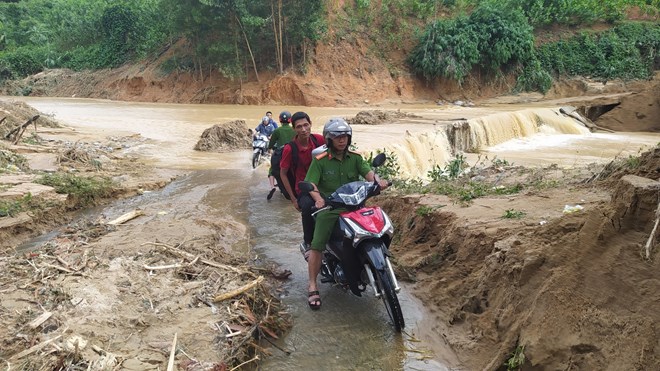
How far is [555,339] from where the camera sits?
3207 millimetres

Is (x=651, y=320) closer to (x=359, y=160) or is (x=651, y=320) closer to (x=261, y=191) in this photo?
(x=359, y=160)

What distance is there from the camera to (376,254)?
13.2ft

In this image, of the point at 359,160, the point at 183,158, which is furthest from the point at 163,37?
the point at 359,160

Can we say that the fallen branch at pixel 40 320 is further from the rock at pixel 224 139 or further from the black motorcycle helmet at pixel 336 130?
the rock at pixel 224 139

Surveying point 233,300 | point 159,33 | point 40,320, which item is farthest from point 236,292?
point 159,33

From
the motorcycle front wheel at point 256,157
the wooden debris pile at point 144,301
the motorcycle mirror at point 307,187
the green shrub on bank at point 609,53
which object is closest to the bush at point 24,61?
the green shrub on bank at point 609,53

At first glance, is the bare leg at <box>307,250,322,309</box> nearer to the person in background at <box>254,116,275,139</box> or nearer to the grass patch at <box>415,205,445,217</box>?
the grass patch at <box>415,205,445,217</box>

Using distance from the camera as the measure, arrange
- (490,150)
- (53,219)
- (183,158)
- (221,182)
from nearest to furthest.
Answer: (53,219), (221,182), (183,158), (490,150)

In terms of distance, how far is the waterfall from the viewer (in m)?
14.2

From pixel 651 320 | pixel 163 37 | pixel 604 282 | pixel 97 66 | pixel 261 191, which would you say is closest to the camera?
pixel 651 320

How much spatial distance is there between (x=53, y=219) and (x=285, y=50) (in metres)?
29.3

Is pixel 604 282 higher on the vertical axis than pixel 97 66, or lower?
lower

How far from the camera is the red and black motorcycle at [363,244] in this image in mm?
4035

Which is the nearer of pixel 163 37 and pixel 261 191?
pixel 261 191
